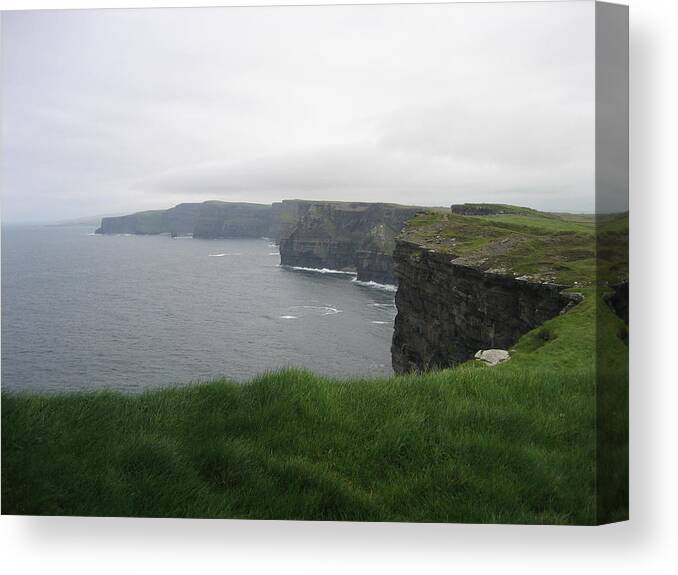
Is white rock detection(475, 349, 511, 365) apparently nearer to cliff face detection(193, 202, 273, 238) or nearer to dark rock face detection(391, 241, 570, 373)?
dark rock face detection(391, 241, 570, 373)

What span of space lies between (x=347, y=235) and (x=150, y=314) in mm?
2512

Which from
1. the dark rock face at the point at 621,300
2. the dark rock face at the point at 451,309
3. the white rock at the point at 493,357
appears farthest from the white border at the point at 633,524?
the dark rock face at the point at 451,309

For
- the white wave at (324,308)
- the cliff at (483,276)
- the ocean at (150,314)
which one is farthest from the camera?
the white wave at (324,308)

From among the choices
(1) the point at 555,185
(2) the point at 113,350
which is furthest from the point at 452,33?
(2) the point at 113,350

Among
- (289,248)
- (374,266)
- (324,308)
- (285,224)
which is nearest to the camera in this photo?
(285,224)

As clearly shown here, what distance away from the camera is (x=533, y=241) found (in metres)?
7.61

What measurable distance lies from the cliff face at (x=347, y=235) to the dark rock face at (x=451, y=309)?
136 centimetres

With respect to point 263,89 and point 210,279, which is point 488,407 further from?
point 263,89

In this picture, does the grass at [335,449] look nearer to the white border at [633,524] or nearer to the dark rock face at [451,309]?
the white border at [633,524]

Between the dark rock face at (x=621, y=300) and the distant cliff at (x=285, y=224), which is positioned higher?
the distant cliff at (x=285, y=224)

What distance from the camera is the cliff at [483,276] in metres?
6.47

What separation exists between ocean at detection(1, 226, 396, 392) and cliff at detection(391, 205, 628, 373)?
5.31 ft

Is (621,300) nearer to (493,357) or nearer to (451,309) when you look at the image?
(493,357)

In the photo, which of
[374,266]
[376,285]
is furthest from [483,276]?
[376,285]
